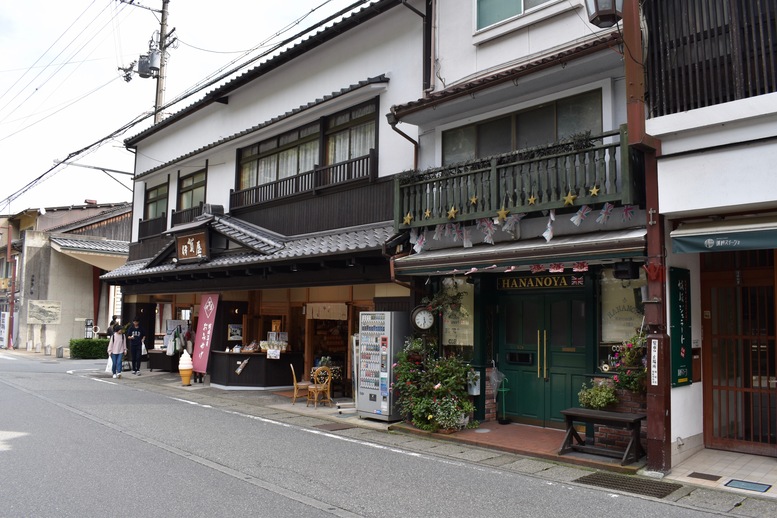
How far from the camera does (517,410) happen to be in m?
11.2

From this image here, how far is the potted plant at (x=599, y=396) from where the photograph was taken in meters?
8.95

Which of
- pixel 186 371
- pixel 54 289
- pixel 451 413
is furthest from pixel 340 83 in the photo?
pixel 54 289

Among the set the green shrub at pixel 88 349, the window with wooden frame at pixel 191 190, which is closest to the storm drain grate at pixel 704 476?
the window with wooden frame at pixel 191 190

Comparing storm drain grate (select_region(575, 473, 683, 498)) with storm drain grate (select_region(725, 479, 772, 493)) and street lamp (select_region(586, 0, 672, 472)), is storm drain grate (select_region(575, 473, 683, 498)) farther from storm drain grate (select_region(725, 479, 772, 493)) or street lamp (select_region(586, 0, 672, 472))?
storm drain grate (select_region(725, 479, 772, 493))

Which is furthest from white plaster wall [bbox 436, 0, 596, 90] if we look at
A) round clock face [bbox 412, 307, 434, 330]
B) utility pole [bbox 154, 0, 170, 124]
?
utility pole [bbox 154, 0, 170, 124]

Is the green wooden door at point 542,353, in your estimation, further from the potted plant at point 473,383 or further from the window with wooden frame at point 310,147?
the window with wooden frame at point 310,147

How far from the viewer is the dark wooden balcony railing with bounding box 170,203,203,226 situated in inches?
803

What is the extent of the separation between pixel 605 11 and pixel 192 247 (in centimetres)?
1374

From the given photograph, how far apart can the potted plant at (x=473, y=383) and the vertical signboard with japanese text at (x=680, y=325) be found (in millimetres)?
3481

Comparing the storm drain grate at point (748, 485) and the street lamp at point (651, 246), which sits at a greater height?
the street lamp at point (651, 246)

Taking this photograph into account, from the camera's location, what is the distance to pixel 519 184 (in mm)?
9906

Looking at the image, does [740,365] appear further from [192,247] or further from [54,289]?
[54,289]

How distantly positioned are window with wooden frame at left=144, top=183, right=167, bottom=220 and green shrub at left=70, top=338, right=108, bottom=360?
8337 mm

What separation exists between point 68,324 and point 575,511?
33041mm
